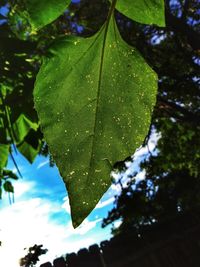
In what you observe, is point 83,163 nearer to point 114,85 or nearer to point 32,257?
point 114,85

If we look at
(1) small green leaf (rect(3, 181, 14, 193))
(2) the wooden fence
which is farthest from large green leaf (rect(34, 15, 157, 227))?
(2) the wooden fence

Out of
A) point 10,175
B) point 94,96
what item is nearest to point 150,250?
point 10,175

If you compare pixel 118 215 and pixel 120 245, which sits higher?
pixel 118 215

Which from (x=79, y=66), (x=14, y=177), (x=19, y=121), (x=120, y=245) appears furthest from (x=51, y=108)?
(x=120, y=245)

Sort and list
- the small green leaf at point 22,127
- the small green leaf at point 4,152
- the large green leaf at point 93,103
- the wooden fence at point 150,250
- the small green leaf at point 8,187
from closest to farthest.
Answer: the large green leaf at point 93,103 < the small green leaf at point 4,152 < the small green leaf at point 22,127 < the small green leaf at point 8,187 < the wooden fence at point 150,250

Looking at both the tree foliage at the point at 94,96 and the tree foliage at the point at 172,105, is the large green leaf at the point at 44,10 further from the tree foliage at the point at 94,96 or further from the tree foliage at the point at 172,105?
the tree foliage at the point at 172,105

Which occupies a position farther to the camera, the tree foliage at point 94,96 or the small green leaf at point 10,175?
the small green leaf at point 10,175

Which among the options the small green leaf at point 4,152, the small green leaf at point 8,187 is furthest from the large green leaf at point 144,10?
the small green leaf at point 8,187
